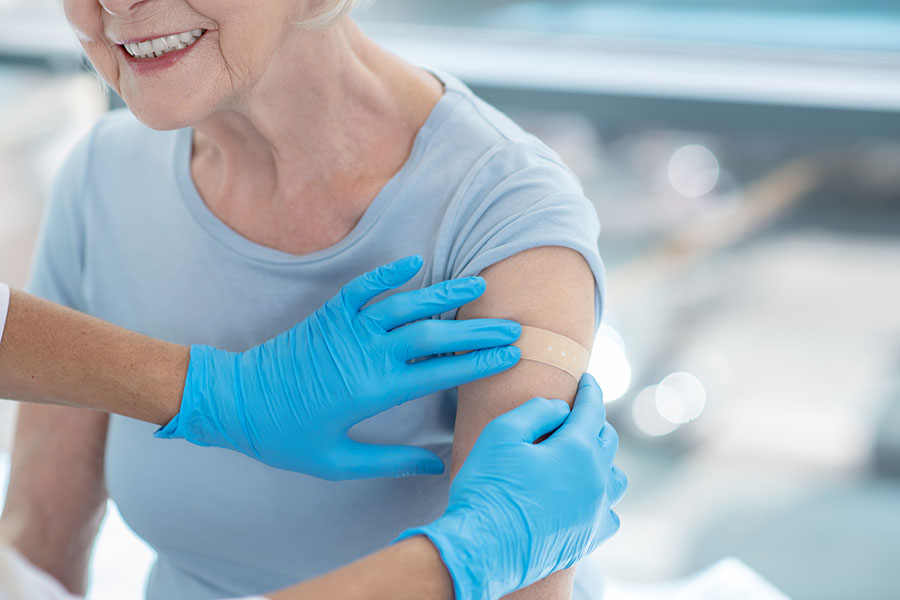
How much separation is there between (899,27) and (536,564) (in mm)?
2096

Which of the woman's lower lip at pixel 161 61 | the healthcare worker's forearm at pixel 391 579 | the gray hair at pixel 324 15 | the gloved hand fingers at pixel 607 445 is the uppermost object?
the gray hair at pixel 324 15

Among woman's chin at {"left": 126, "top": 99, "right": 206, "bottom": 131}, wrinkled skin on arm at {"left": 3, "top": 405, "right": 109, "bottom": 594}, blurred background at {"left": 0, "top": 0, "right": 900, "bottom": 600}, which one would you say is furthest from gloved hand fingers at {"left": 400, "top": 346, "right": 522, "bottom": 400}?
blurred background at {"left": 0, "top": 0, "right": 900, "bottom": 600}

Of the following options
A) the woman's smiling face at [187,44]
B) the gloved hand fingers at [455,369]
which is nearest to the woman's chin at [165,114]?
the woman's smiling face at [187,44]

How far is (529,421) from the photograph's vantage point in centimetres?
90

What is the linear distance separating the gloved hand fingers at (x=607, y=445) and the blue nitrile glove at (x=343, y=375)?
5.3 inches

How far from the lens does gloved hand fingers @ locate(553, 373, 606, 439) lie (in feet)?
3.01

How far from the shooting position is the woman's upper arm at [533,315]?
3.13ft

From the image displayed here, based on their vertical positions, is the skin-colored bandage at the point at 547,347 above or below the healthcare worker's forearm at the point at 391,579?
above

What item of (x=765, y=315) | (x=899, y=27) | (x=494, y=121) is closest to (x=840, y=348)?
(x=765, y=315)

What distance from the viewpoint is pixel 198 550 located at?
118cm

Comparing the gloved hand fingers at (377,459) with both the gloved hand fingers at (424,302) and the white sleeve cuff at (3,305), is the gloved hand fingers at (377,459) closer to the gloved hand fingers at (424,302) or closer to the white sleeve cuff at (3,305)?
the gloved hand fingers at (424,302)

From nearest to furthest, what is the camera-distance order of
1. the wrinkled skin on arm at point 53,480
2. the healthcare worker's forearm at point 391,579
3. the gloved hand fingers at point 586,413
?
the healthcare worker's forearm at point 391,579 → the gloved hand fingers at point 586,413 → the wrinkled skin on arm at point 53,480

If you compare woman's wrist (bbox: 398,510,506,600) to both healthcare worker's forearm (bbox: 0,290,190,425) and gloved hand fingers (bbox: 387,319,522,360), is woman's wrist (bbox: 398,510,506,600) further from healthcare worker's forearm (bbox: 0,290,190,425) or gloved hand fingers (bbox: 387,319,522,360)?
healthcare worker's forearm (bbox: 0,290,190,425)

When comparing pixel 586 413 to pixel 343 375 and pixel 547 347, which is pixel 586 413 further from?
pixel 343 375
